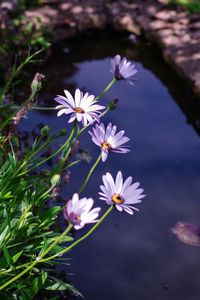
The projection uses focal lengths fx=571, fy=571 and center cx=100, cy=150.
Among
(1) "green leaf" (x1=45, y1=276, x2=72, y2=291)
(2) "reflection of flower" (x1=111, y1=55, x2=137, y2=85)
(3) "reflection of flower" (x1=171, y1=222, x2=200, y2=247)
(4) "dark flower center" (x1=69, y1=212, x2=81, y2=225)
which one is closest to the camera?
(4) "dark flower center" (x1=69, y1=212, x2=81, y2=225)

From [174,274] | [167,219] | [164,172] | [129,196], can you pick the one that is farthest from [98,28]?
[129,196]

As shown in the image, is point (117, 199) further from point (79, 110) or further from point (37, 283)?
point (37, 283)

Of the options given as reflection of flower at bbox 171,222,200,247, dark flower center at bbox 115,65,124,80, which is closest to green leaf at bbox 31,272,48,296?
dark flower center at bbox 115,65,124,80

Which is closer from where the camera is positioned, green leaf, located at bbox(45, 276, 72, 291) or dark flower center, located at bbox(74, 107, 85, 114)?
dark flower center, located at bbox(74, 107, 85, 114)

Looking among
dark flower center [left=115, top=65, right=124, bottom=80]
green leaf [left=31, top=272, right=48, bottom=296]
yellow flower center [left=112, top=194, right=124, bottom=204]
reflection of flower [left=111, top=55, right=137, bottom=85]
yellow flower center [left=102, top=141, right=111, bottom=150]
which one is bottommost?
green leaf [left=31, top=272, right=48, bottom=296]

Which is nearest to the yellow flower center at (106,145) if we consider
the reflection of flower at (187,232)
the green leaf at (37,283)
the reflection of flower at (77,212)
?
the reflection of flower at (77,212)

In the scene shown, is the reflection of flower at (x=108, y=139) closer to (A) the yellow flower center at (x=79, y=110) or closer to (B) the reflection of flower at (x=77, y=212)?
(A) the yellow flower center at (x=79, y=110)

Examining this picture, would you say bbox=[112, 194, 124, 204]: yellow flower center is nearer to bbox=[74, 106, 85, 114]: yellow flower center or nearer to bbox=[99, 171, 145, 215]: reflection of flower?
bbox=[99, 171, 145, 215]: reflection of flower

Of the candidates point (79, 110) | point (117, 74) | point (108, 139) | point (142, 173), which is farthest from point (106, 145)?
point (142, 173)
